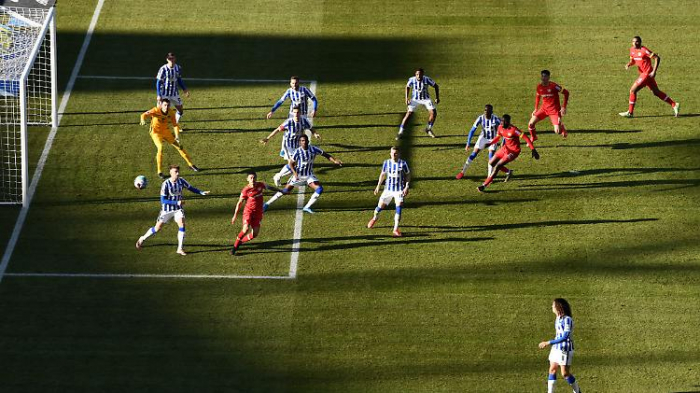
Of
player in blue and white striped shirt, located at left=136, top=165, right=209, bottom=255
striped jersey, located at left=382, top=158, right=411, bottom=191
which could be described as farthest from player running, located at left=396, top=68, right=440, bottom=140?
player in blue and white striped shirt, located at left=136, top=165, right=209, bottom=255

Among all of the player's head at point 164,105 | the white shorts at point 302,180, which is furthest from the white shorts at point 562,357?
the player's head at point 164,105

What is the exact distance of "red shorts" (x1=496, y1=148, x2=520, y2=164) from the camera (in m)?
30.9

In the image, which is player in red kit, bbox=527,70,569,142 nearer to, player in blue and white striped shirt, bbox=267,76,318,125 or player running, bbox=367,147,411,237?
player running, bbox=367,147,411,237

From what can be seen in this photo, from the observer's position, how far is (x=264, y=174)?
3234cm

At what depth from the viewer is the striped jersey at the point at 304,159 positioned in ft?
98.9

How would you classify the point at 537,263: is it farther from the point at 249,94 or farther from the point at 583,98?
the point at 249,94

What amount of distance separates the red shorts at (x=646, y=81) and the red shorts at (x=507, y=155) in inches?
213

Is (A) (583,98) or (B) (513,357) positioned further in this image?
(A) (583,98)

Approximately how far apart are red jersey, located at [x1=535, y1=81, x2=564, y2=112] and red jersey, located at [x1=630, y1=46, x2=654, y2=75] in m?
3.01

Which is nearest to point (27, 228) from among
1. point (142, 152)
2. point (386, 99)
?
point (142, 152)

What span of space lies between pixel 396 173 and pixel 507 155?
3.23 metres

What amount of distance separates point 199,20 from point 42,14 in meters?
6.44

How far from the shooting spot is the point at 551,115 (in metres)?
33.0

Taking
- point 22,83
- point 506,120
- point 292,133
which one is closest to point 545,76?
point 506,120
